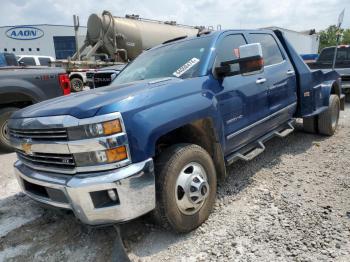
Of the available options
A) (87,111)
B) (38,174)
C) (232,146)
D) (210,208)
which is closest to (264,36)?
(232,146)

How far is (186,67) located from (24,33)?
40241mm

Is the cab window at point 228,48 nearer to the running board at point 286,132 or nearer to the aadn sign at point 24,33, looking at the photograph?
the running board at point 286,132

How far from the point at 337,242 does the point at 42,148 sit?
243 cm

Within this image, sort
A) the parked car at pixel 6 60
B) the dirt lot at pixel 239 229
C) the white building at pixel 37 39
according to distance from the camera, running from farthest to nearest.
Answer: the white building at pixel 37 39 → the parked car at pixel 6 60 → the dirt lot at pixel 239 229

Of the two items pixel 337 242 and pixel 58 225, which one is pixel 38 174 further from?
pixel 337 242

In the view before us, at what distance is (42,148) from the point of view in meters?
2.45

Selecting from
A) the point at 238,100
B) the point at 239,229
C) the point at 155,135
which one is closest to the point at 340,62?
the point at 238,100

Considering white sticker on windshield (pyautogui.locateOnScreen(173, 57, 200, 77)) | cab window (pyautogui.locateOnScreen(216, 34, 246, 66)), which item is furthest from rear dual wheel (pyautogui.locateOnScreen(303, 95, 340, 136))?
white sticker on windshield (pyautogui.locateOnScreen(173, 57, 200, 77))

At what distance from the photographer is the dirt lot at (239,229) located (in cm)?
248

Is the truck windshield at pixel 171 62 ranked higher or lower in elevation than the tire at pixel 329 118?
higher

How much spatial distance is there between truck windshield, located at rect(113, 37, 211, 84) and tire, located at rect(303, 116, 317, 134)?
282 cm

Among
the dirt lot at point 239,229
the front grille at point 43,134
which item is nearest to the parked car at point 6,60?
the dirt lot at point 239,229

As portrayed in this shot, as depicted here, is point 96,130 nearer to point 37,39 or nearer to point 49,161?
point 49,161

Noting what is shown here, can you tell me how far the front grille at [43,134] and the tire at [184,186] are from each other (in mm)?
764
